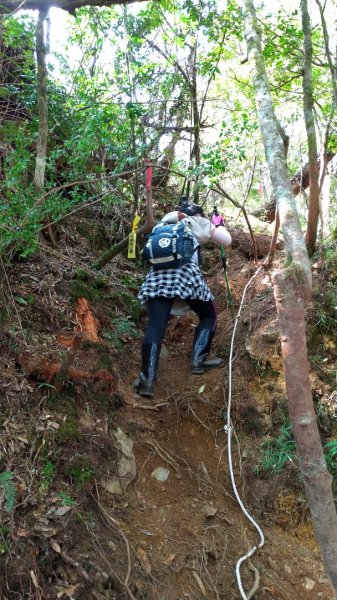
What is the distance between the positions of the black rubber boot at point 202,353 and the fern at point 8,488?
2.27 metres

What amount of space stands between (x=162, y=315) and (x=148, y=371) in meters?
0.53

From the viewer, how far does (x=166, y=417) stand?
4.21 meters

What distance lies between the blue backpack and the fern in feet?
7.70

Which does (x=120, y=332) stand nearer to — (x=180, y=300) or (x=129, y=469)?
(x=180, y=300)

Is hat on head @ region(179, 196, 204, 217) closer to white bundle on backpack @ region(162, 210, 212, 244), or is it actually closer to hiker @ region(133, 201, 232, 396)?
hiker @ region(133, 201, 232, 396)

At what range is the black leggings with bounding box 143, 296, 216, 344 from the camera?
4402 millimetres

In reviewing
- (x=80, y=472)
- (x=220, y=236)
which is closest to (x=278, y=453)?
(x=80, y=472)

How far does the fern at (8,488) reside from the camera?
2643 millimetres

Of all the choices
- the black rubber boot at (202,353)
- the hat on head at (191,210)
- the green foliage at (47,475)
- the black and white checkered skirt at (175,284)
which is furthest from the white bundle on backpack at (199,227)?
the green foliage at (47,475)

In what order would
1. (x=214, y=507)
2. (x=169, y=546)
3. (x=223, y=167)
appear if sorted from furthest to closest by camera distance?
(x=223, y=167)
(x=214, y=507)
(x=169, y=546)

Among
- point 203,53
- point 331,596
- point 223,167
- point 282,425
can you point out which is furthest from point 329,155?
point 331,596

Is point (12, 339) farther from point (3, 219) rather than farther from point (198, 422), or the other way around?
point (198, 422)

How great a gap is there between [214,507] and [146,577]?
79 centimetres

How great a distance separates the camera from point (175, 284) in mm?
4465
